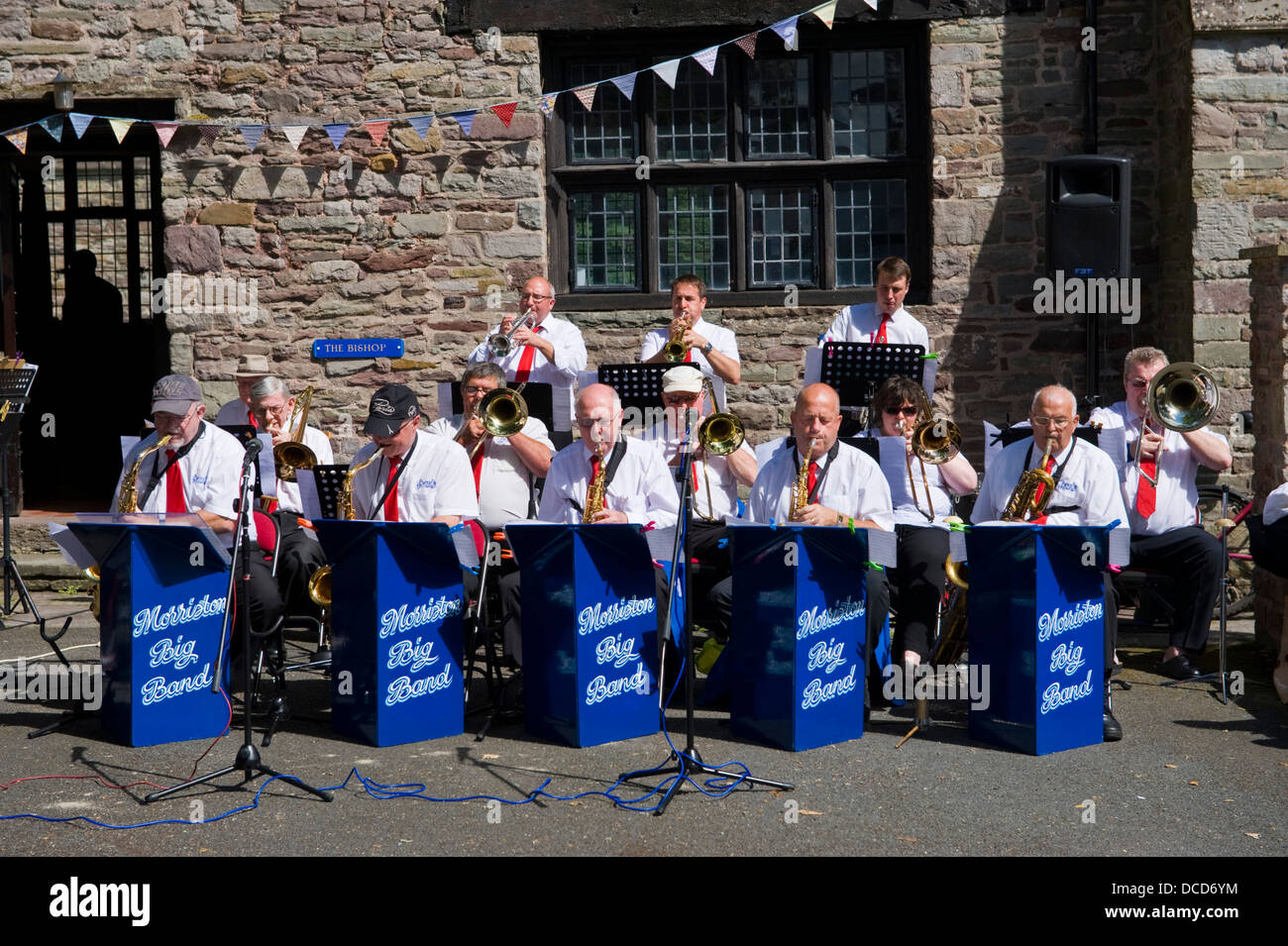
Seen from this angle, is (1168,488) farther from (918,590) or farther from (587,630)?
(587,630)

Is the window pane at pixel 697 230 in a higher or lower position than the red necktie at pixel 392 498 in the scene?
higher

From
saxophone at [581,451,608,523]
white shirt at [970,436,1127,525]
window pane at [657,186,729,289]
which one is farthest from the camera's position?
window pane at [657,186,729,289]

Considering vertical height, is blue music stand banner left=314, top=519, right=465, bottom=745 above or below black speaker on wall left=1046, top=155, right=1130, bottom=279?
below

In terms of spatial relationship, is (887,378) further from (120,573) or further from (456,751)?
(120,573)

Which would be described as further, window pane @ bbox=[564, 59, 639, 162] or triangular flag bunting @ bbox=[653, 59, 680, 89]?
window pane @ bbox=[564, 59, 639, 162]

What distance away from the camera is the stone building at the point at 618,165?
9.70 m

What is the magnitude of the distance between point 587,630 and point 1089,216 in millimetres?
5025

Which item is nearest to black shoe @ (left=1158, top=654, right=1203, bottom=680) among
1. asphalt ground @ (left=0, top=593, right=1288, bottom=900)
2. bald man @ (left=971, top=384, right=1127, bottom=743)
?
asphalt ground @ (left=0, top=593, right=1288, bottom=900)

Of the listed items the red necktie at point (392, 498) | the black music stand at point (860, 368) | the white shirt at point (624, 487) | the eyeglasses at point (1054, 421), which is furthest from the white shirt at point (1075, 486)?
the red necktie at point (392, 498)

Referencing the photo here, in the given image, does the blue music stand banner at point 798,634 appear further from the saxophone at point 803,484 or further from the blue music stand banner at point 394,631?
the blue music stand banner at point 394,631

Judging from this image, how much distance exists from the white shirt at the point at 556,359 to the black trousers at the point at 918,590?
2779mm

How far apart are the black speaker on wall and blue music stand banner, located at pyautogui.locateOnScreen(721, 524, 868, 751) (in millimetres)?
3977

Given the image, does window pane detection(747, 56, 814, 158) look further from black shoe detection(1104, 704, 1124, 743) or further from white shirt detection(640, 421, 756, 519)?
black shoe detection(1104, 704, 1124, 743)

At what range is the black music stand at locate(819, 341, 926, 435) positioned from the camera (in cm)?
798
